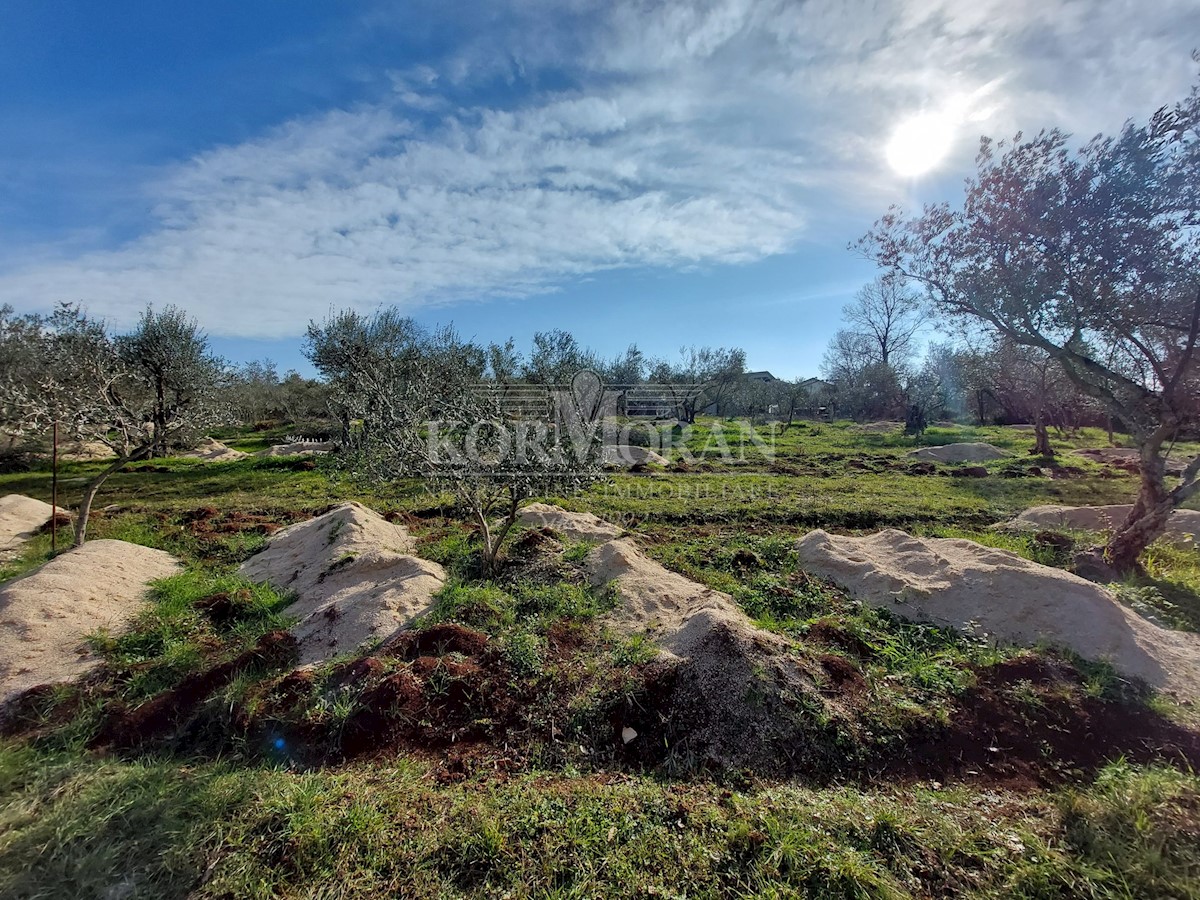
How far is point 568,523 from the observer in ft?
26.8

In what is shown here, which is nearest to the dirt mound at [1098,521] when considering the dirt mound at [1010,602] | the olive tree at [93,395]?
the dirt mound at [1010,602]

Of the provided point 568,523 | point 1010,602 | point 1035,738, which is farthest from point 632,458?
point 1035,738

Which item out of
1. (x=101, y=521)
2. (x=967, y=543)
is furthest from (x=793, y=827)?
(x=101, y=521)

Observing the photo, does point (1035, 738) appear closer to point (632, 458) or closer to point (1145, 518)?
point (1145, 518)

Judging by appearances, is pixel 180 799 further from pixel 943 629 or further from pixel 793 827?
pixel 943 629

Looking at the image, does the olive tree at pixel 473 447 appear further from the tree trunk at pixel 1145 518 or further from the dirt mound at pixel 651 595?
the tree trunk at pixel 1145 518

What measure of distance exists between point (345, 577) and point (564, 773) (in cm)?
398

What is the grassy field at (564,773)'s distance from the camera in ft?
8.04

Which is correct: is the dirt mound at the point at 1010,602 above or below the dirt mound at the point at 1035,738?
above

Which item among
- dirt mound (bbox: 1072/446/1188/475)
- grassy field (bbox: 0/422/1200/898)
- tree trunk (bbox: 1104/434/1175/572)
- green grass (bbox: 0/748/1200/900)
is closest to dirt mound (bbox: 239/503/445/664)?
grassy field (bbox: 0/422/1200/898)

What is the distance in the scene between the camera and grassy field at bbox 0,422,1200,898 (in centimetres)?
245

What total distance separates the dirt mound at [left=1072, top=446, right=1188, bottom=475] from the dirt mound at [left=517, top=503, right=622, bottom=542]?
48.7ft

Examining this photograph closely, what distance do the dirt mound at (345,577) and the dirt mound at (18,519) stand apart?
4.33 m

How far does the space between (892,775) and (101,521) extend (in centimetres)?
1278
